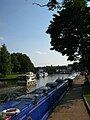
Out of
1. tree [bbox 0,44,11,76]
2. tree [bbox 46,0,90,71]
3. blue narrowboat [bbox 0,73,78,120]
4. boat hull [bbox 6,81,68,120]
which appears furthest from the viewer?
tree [bbox 0,44,11,76]

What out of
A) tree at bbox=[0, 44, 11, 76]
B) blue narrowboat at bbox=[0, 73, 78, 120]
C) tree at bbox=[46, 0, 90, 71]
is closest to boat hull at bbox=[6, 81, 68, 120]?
blue narrowboat at bbox=[0, 73, 78, 120]

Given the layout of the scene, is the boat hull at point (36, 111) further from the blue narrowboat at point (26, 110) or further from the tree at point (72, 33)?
the tree at point (72, 33)

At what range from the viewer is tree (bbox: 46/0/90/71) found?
122 ft

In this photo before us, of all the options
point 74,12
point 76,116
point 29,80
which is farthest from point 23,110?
point 29,80

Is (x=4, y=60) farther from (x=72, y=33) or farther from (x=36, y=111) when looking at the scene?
(x=36, y=111)

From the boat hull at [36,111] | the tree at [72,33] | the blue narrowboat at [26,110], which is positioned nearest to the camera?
the blue narrowboat at [26,110]

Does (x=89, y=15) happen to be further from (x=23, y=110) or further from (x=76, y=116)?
(x=23, y=110)

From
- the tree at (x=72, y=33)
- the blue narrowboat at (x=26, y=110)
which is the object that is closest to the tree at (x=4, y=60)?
the tree at (x=72, y=33)

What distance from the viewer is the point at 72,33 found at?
37531 millimetres

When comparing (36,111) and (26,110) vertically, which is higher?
(26,110)

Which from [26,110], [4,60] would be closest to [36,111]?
[26,110]

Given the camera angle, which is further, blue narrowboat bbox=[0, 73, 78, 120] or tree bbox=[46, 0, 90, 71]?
tree bbox=[46, 0, 90, 71]

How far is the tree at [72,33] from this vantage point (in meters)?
37.2

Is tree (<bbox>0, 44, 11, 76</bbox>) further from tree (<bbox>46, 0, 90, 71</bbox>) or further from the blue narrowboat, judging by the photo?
the blue narrowboat
